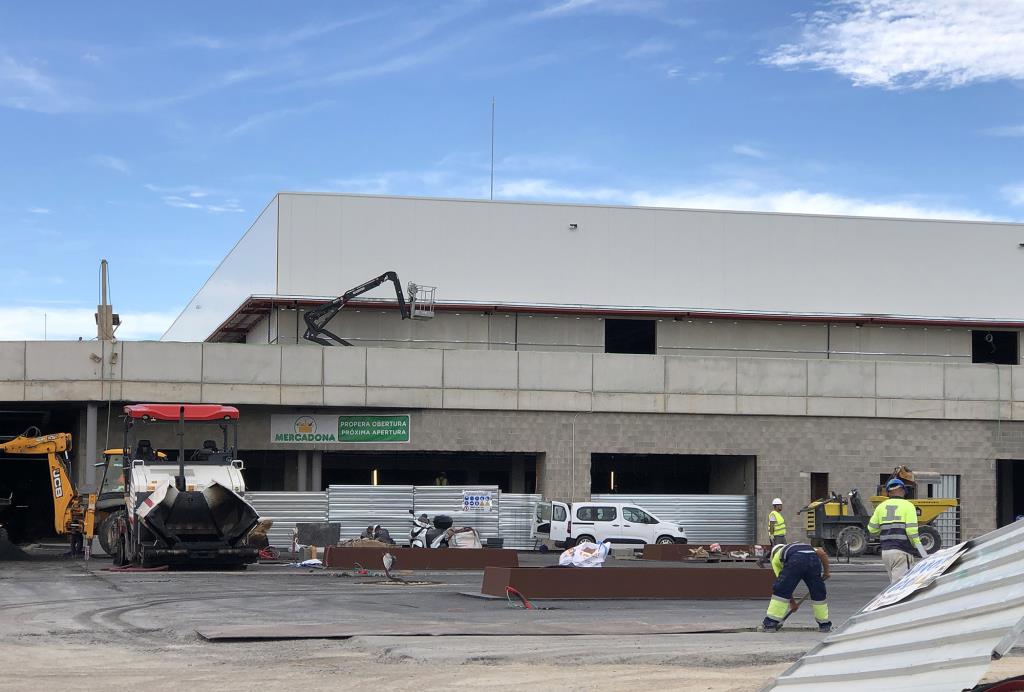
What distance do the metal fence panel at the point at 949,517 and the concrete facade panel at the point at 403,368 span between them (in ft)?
56.9

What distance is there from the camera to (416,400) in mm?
41031

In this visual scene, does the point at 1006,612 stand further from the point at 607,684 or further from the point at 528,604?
the point at 528,604

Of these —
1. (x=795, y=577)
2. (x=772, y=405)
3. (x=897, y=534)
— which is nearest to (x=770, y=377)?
(x=772, y=405)

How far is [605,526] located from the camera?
36719 mm

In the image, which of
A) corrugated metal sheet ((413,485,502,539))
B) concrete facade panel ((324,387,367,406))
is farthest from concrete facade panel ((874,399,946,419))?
concrete facade panel ((324,387,367,406))

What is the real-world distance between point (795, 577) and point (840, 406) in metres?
30.1

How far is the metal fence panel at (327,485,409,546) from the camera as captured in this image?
36438 mm

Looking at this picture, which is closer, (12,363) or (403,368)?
(12,363)

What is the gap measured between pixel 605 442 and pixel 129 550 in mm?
18633

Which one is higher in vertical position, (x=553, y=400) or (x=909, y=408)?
(x=553, y=400)

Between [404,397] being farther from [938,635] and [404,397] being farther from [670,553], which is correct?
[938,635]

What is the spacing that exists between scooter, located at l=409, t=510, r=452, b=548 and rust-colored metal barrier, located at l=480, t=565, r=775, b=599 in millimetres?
11922

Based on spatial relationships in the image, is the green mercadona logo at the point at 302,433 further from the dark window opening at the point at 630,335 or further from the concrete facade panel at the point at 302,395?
the dark window opening at the point at 630,335

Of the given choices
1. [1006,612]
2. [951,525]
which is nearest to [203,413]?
[1006,612]
